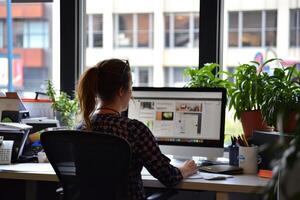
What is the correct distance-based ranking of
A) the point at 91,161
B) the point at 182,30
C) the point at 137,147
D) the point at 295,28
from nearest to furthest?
the point at 91,161
the point at 137,147
the point at 295,28
the point at 182,30

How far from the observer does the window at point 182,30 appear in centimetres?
338

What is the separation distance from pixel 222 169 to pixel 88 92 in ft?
2.78

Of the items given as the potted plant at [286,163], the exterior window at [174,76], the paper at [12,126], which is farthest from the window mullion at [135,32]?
the potted plant at [286,163]

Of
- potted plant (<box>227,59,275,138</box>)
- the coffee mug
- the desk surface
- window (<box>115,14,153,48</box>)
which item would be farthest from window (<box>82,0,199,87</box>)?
the desk surface

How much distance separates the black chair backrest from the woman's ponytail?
7.1 inches

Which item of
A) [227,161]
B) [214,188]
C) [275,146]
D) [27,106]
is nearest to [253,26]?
[227,161]

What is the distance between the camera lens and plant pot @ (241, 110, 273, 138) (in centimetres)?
279

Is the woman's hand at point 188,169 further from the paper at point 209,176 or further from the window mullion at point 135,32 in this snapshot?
the window mullion at point 135,32

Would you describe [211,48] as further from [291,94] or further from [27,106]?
[27,106]

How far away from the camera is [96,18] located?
3.63 meters

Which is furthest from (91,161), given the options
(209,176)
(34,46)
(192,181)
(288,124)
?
(34,46)

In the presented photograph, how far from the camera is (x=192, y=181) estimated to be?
232 cm

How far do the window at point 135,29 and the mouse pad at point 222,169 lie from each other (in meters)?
1.17

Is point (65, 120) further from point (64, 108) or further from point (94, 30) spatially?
point (94, 30)
